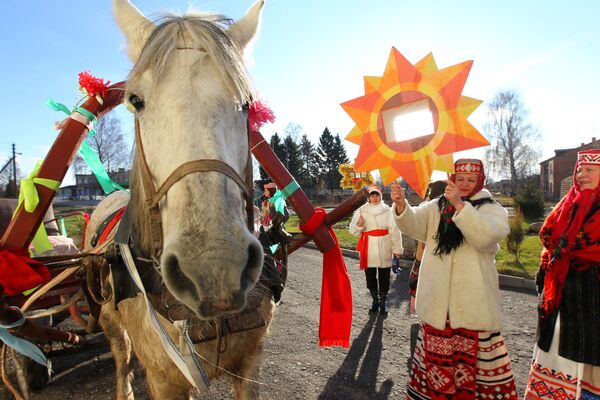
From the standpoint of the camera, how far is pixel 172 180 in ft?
3.98

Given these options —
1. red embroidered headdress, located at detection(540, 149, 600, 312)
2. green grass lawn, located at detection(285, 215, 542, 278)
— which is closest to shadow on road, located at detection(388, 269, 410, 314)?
green grass lawn, located at detection(285, 215, 542, 278)

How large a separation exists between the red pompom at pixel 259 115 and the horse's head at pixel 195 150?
1.07 feet

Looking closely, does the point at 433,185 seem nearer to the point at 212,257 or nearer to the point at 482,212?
the point at 482,212

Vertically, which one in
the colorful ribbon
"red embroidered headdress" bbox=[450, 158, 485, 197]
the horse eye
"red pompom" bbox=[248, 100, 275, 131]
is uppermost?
"red pompom" bbox=[248, 100, 275, 131]

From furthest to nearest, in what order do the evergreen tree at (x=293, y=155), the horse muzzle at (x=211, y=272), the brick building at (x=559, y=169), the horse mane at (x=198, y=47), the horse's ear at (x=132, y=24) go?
the evergreen tree at (x=293, y=155) → the brick building at (x=559, y=169) → the horse's ear at (x=132, y=24) → the horse mane at (x=198, y=47) → the horse muzzle at (x=211, y=272)

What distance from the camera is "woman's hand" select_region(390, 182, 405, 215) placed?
250 centimetres

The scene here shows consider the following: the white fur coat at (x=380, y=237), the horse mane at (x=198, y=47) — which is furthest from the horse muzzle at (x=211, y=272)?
the white fur coat at (x=380, y=237)

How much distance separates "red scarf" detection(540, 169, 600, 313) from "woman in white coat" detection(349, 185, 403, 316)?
8.44 ft

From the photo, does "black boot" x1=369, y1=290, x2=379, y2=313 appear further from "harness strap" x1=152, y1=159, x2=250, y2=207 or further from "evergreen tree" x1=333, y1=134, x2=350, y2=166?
"evergreen tree" x1=333, y1=134, x2=350, y2=166

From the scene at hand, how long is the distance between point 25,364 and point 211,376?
251 centimetres

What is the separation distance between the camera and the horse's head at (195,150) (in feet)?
3.50

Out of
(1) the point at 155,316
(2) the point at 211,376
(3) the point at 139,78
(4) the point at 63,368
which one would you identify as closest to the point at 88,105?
(3) the point at 139,78

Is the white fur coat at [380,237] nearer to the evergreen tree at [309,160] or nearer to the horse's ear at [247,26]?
the horse's ear at [247,26]

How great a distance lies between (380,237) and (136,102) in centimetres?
466
